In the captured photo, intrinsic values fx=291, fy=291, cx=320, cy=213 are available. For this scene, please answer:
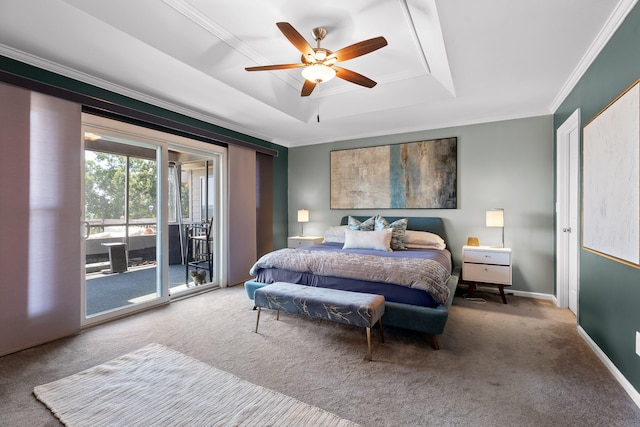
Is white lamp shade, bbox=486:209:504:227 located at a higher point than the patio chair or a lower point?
higher

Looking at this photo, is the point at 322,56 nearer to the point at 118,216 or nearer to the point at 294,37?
the point at 294,37

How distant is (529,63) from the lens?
8.73 feet

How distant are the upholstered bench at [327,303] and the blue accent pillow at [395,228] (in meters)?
1.55

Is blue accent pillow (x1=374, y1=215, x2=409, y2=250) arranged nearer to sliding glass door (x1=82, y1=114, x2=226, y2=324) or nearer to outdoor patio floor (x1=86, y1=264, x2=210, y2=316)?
sliding glass door (x1=82, y1=114, x2=226, y2=324)

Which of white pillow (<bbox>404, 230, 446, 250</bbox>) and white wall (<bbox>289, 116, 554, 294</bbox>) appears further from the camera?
white pillow (<bbox>404, 230, 446, 250</bbox>)

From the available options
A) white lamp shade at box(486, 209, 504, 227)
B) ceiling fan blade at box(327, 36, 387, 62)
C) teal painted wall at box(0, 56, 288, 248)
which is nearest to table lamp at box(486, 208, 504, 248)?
white lamp shade at box(486, 209, 504, 227)

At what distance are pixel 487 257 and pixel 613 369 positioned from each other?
1738 mm

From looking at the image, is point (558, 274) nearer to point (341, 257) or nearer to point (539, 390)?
point (539, 390)

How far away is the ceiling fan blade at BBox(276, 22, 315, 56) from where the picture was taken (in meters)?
1.91

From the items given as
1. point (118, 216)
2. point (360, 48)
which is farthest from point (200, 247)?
point (360, 48)

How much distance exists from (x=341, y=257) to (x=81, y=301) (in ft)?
8.59

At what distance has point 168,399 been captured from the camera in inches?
72.5

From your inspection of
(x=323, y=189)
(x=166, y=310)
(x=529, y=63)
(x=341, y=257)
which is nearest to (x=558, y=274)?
(x=529, y=63)

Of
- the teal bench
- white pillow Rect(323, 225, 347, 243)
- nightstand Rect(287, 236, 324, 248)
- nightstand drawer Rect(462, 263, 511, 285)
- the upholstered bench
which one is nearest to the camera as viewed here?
the upholstered bench
